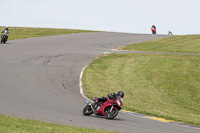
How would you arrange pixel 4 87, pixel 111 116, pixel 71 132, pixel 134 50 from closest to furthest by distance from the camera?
1. pixel 71 132
2. pixel 111 116
3. pixel 4 87
4. pixel 134 50

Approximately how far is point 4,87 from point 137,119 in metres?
8.53

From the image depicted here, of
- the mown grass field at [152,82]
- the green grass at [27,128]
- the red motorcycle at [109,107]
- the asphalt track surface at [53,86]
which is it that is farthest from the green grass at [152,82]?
the green grass at [27,128]

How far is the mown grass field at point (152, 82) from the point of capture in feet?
61.6

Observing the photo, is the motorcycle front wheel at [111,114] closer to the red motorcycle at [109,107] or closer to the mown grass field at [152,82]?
the red motorcycle at [109,107]

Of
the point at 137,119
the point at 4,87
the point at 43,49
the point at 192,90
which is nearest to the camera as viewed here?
the point at 137,119

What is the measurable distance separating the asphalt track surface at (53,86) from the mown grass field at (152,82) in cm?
156

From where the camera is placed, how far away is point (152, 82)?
79.9 ft

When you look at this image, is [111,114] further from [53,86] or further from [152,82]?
[152,82]

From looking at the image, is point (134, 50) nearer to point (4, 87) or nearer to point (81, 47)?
point (81, 47)

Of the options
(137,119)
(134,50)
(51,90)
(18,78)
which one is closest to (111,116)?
(137,119)

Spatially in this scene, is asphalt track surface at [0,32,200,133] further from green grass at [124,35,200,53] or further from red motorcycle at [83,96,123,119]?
green grass at [124,35,200,53]

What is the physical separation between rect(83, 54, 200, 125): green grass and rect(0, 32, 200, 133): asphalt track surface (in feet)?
4.93

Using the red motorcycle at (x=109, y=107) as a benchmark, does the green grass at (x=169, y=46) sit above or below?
above

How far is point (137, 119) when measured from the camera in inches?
539
